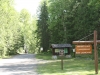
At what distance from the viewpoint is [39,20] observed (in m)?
67.1

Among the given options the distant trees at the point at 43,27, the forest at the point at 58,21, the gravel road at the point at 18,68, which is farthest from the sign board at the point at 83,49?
the distant trees at the point at 43,27

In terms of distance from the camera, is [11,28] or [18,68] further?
[11,28]

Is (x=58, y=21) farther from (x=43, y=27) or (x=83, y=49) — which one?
(x=83, y=49)

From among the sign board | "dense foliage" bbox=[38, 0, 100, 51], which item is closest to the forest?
"dense foliage" bbox=[38, 0, 100, 51]

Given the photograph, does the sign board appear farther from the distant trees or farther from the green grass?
the distant trees

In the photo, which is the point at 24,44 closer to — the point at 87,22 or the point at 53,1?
the point at 53,1

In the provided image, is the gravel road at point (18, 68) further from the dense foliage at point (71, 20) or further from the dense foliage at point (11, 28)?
the dense foliage at point (71, 20)

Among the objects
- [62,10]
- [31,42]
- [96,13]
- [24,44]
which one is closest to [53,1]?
[62,10]

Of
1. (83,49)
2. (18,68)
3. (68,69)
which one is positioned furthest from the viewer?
(18,68)

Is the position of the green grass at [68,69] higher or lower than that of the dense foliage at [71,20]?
lower

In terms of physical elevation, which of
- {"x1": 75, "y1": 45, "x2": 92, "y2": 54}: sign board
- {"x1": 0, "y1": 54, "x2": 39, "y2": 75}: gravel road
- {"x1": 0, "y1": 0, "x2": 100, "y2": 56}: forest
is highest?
{"x1": 0, "y1": 0, "x2": 100, "y2": 56}: forest

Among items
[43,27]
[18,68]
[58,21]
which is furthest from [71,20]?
[18,68]

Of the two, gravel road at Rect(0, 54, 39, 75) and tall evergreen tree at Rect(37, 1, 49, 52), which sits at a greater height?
tall evergreen tree at Rect(37, 1, 49, 52)

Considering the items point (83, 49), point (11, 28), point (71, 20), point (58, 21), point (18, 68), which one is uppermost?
point (71, 20)
